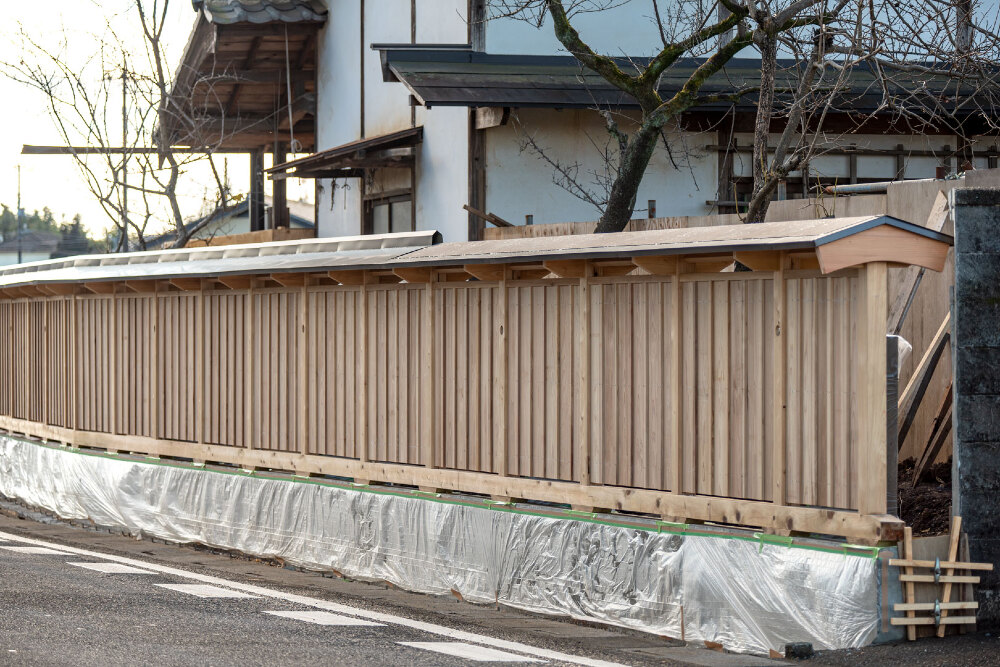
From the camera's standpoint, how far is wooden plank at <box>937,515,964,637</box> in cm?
814

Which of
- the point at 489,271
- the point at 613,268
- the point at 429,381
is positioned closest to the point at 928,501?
the point at 613,268

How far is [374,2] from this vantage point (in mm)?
20641

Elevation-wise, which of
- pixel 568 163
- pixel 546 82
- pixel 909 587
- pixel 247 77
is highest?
pixel 247 77

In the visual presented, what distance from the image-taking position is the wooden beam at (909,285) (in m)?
10.1

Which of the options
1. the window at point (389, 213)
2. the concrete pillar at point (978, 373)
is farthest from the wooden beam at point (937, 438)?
the window at point (389, 213)

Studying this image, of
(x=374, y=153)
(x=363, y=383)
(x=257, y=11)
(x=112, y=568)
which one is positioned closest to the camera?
(x=112, y=568)

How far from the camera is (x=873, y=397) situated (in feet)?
26.2

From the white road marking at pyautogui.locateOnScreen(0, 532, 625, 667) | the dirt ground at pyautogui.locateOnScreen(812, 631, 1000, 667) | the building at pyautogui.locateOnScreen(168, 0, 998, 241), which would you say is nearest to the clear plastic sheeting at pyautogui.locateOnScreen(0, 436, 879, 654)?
the dirt ground at pyautogui.locateOnScreen(812, 631, 1000, 667)

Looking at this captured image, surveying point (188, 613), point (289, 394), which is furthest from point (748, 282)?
point (289, 394)

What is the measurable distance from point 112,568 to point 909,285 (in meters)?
6.69

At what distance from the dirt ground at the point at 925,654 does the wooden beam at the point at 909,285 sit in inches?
116

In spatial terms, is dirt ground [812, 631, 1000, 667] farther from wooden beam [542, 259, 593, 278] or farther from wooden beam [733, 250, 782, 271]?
wooden beam [542, 259, 593, 278]

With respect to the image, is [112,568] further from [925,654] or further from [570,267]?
[925,654]

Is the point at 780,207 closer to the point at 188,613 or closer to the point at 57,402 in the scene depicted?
the point at 188,613
